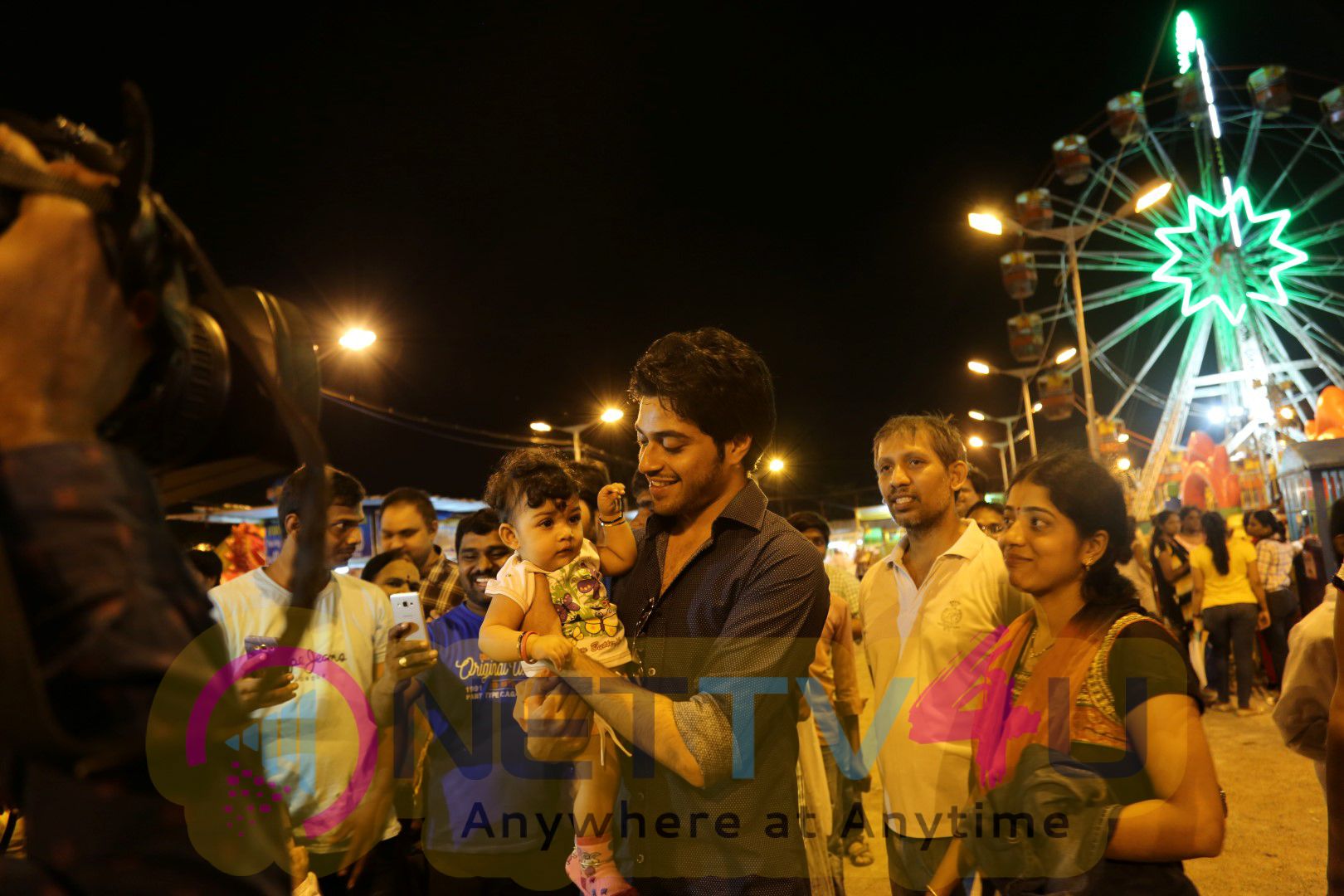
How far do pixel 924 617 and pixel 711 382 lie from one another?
1.71 m

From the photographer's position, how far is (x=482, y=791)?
3381mm

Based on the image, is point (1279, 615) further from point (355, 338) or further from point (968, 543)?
point (355, 338)

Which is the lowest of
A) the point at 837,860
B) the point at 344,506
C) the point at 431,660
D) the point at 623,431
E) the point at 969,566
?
the point at 837,860

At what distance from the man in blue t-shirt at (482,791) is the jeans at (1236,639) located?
7443 millimetres

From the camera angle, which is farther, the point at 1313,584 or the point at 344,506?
the point at 1313,584

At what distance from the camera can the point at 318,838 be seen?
2.91m

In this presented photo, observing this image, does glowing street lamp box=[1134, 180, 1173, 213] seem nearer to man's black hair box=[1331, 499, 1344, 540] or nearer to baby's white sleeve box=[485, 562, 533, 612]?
man's black hair box=[1331, 499, 1344, 540]

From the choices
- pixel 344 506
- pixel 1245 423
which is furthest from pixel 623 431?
pixel 344 506

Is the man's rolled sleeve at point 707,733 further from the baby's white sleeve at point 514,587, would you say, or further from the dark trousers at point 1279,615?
the dark trousers at point 1279,615

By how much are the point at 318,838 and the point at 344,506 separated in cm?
143

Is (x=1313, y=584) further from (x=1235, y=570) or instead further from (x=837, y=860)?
(x=837, y=860)

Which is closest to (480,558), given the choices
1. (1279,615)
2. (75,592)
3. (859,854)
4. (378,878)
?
(378,878)

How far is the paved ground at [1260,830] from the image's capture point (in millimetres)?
4387

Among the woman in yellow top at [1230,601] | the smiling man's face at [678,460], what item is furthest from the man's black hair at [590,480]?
the woman in yellow top at [1230,601]
